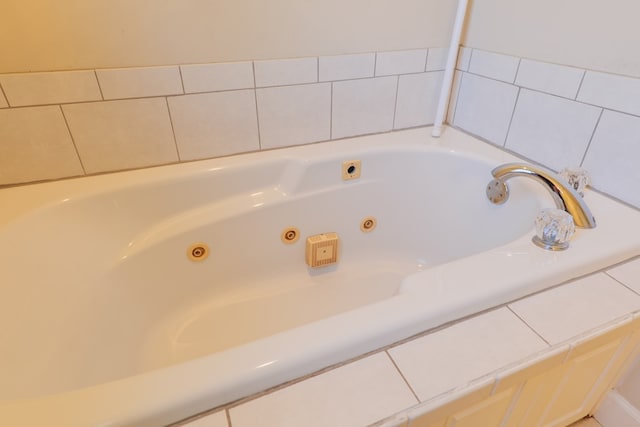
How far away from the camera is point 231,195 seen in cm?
111

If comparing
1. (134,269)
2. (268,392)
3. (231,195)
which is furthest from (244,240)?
(268,392)

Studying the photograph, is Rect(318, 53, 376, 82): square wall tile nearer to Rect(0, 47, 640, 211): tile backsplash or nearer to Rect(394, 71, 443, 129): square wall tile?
Rect(0, 47, 640, 211): tile backsplash

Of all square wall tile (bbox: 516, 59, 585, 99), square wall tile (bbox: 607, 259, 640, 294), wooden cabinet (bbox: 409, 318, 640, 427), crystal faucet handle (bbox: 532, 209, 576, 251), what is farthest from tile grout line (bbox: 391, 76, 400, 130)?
wooden cabinet (bbox: 409, 318, 640, 427)

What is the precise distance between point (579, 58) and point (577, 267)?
59 centimetres

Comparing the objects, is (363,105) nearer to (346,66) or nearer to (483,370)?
(346,66)

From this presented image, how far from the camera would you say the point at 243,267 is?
1.17 metres

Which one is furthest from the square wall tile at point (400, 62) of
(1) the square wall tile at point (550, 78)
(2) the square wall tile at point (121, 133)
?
(2) the square wall tile at point (121, 133)

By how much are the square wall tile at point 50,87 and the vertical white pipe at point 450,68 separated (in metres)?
1.06

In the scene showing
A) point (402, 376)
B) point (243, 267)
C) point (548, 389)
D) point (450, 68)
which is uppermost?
point (450, 68)

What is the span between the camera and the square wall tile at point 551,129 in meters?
0.96

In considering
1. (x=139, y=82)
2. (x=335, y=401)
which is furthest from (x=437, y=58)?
(x=335, y=401)

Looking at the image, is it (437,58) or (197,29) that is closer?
(197,29)

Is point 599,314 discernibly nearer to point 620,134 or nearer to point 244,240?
point 620,134

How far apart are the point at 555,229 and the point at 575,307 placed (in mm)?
155
